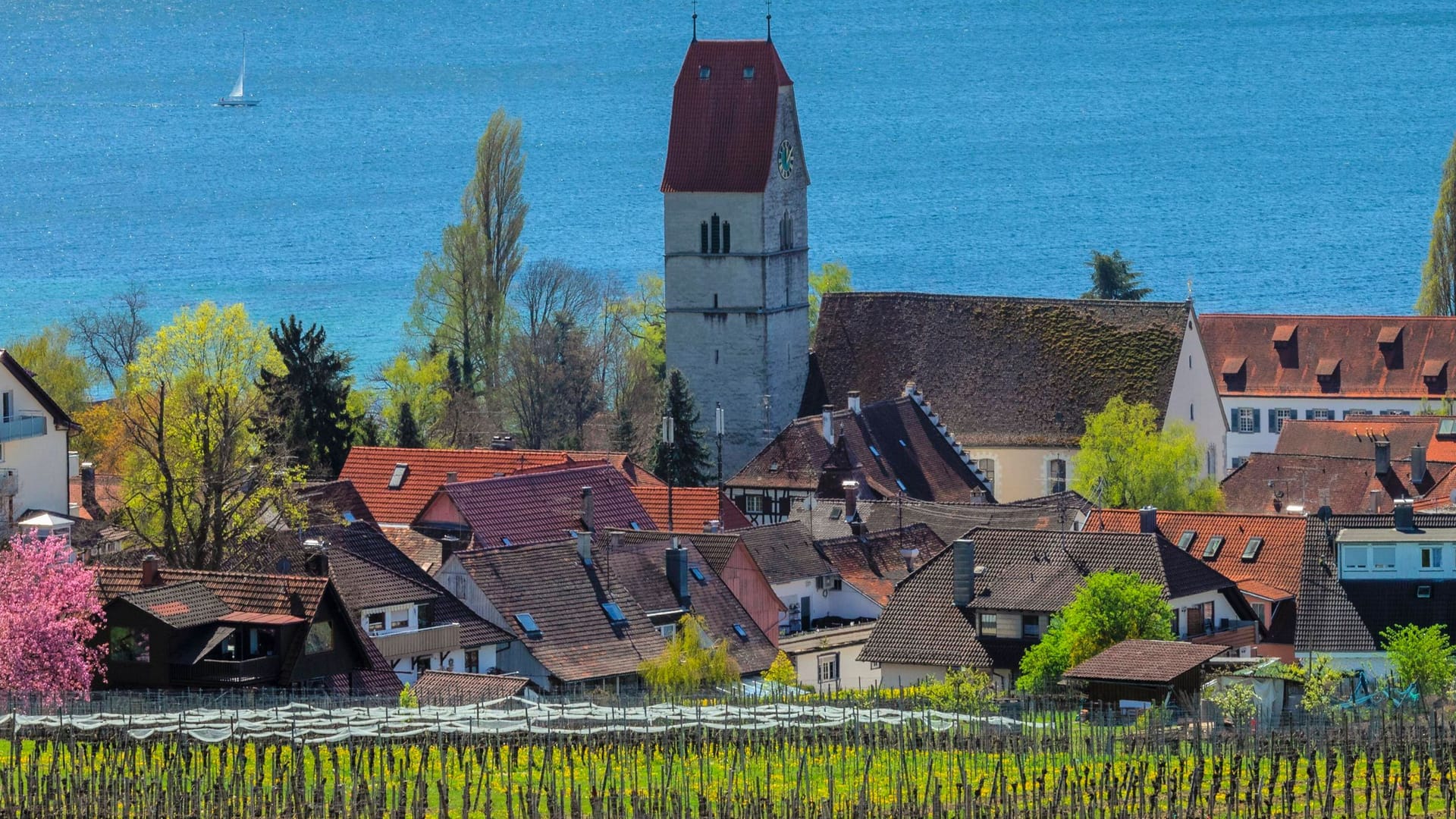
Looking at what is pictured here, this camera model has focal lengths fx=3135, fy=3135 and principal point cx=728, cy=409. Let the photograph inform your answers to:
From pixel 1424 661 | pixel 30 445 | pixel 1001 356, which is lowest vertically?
pixel 1424 661

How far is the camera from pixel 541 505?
74375mm

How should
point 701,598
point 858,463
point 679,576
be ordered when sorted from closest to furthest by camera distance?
point 679,576, point 701,598, point 858,463

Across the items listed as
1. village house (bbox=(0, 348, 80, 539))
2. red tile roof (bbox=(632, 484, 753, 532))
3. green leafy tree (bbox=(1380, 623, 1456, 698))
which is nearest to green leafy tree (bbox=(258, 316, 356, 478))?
red tile roof (bbox=(632, 484, 753, 532))

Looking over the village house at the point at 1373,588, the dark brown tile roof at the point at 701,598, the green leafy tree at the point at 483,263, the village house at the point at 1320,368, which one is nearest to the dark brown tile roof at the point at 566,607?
the dark brown tile roof at the point at 701,598

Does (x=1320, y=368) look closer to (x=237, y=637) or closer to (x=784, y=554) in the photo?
(x=784, y=554)

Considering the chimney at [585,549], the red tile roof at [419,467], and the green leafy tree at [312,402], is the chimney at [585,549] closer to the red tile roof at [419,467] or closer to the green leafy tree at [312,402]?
the red tile roof at [419,467]

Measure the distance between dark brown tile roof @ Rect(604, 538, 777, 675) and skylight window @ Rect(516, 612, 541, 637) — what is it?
329cm

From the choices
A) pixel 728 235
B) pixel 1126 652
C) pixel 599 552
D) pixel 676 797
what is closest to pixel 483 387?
pixel 728 235

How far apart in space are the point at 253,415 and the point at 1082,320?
105 feet

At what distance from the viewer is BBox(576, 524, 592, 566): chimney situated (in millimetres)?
66500

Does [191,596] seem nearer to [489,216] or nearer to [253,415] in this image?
[253,415]

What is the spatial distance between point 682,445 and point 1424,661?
3876cm

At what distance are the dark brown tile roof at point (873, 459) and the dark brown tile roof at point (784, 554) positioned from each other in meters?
10.9

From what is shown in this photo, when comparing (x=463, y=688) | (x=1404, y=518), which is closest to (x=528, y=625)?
(x=463, y=688)
